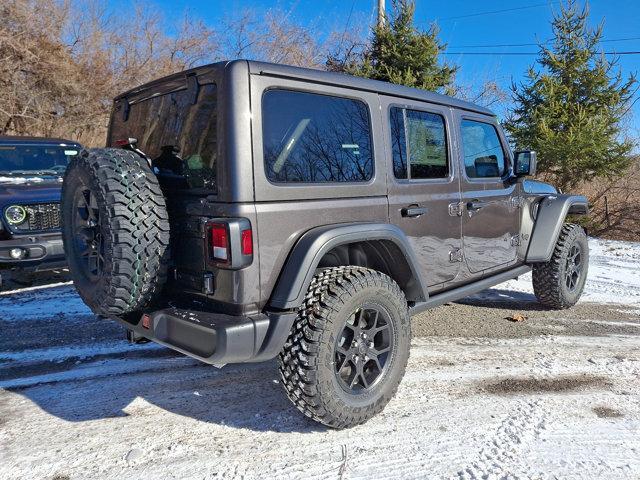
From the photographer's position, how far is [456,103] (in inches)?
147

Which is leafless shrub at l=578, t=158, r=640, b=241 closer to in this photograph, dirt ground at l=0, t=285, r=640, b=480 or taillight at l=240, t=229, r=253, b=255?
dirt ground at l=0, t=285, r=640, b=480

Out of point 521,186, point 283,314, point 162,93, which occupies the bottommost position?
point 283,314

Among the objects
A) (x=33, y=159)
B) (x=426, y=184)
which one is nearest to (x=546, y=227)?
(x=426, y=184)

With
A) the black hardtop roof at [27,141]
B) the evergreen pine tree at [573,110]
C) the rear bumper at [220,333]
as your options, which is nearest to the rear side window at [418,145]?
the rear bumper at [220,333]

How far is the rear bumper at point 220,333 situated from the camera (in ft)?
7.36

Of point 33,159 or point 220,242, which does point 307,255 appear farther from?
point 33,159

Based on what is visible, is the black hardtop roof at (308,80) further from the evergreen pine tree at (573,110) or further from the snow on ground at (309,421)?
the evergreen pine tree at (573,110)

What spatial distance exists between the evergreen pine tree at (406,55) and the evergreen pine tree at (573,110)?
2023 mm

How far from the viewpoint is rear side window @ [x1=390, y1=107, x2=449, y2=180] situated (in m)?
3.12

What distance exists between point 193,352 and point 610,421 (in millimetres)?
2394

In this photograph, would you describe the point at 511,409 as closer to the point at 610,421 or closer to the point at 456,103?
the point at 610,421

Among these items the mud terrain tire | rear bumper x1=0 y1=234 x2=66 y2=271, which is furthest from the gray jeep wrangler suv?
rear bumper x1=0 y1=234 x2=66 y2=271

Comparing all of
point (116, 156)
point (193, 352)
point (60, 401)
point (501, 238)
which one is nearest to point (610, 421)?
point (501, 238)

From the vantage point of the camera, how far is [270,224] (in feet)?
7.80
